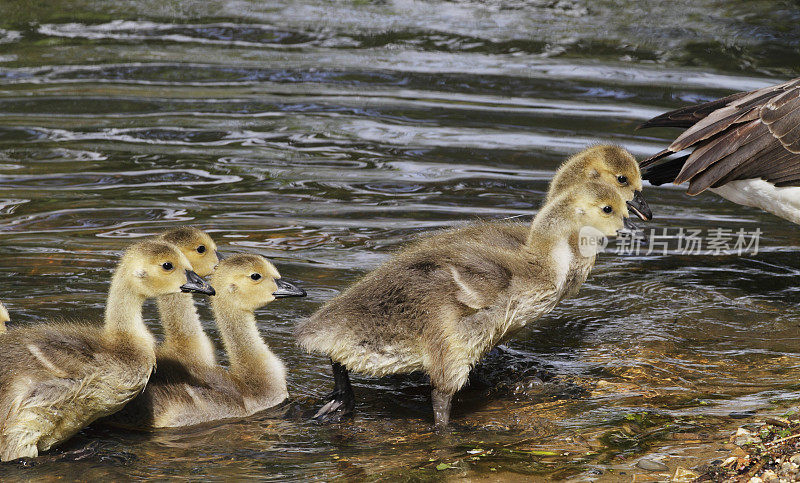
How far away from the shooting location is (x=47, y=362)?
215 inches

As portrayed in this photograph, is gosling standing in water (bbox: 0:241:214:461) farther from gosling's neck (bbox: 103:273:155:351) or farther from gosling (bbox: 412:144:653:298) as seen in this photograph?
gosling (bbox: 412:144:653:298)

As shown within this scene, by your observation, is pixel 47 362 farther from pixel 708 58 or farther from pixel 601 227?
pixel 708 58

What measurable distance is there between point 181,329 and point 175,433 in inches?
27.6

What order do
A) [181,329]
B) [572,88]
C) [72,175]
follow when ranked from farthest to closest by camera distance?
1. [572,88]
2. [72,175]
3. [181,329]

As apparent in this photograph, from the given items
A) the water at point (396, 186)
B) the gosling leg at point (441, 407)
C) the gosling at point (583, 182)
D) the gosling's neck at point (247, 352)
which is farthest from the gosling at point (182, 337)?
the gosling at point (583, 182)

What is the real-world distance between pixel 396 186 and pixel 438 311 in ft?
15.3

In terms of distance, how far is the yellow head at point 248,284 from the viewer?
6.39 meters

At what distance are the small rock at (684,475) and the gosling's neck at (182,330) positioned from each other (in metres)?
2.79

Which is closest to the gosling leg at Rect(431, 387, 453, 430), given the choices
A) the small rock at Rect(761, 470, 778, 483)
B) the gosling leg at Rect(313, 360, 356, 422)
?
the gosling leg at Rect(313, 360, 356, 422)

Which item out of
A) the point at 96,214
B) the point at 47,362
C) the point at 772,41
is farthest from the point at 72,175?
the point at 772,41

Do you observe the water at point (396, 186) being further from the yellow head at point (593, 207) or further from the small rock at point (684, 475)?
the yellow head at point (593, 207)

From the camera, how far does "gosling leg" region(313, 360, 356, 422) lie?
608 centimetres

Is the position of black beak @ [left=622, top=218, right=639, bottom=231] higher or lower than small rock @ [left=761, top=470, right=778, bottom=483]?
higher

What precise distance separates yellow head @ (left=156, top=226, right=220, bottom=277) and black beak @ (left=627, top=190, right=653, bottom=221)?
2686 millimetres
